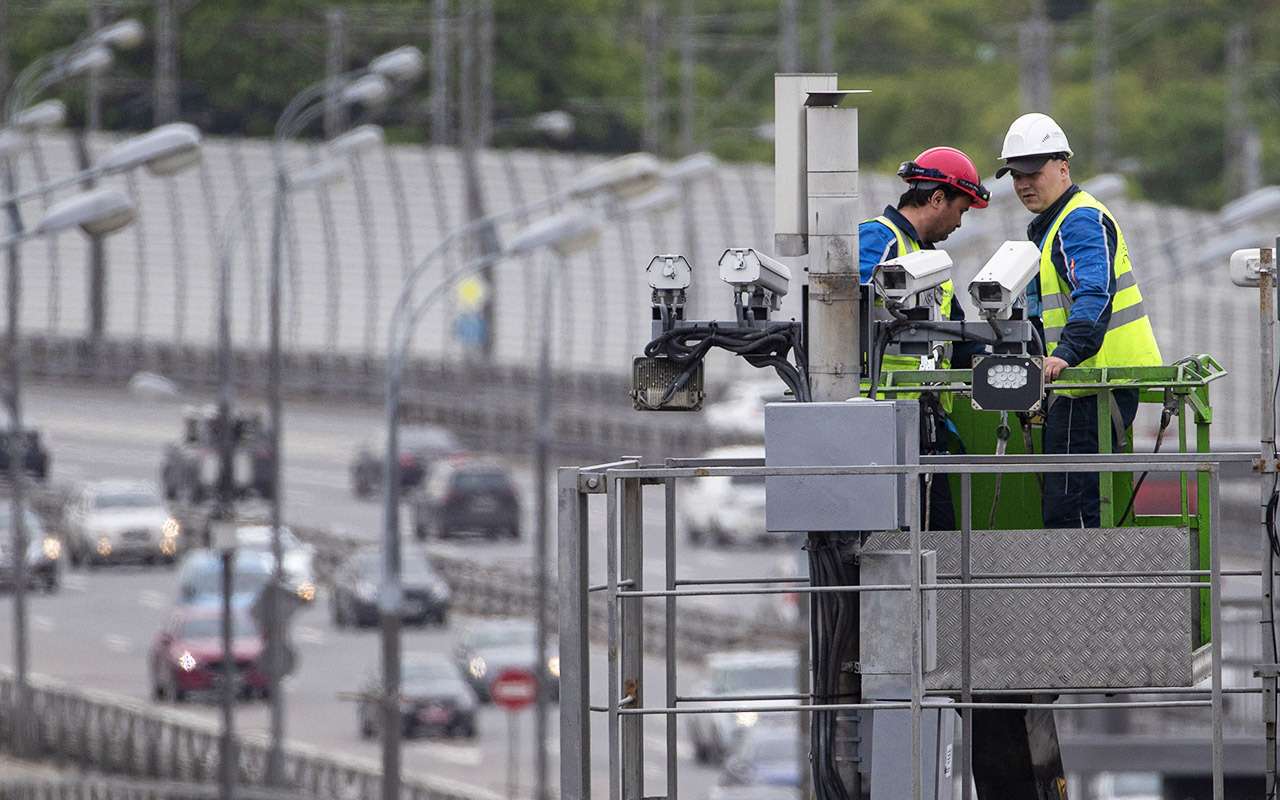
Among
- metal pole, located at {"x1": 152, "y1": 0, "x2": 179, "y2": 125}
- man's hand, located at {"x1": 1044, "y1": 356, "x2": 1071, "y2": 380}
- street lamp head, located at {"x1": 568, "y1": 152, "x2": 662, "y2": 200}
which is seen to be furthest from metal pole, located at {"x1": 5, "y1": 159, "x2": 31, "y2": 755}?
man's hand, located at {"x1": 1044, "y1": 356, "x2": 1071, "y2": 380}

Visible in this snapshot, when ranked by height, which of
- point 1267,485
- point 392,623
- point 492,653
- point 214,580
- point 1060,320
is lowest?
point 492,653

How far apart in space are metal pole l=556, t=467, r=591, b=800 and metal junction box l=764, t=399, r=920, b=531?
63 centimetres

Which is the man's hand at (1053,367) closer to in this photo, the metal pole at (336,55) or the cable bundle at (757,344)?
the cable bundle at (757,344)

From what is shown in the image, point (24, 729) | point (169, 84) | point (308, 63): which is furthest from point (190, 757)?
point (308, 63)

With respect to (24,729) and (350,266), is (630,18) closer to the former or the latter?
(350,266)

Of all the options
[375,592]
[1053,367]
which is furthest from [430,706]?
[1053,367]

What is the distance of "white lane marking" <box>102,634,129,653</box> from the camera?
5175 cm

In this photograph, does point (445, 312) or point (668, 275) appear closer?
point (668, 275)

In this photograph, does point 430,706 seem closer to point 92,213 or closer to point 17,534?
point 17,534

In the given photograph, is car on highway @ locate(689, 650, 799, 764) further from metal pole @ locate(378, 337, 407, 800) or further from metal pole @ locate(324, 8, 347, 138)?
metal pole @ locate(324, 8, 347, 138)

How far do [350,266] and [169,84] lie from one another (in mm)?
12251

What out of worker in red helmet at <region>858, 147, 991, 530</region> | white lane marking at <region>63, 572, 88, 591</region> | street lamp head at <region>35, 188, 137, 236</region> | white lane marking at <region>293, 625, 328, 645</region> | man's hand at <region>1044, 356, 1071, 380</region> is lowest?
white lane marking at <region>293, 625, 328, 645</region>

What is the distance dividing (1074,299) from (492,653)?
37.8 metres

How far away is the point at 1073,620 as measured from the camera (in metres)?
9.83
